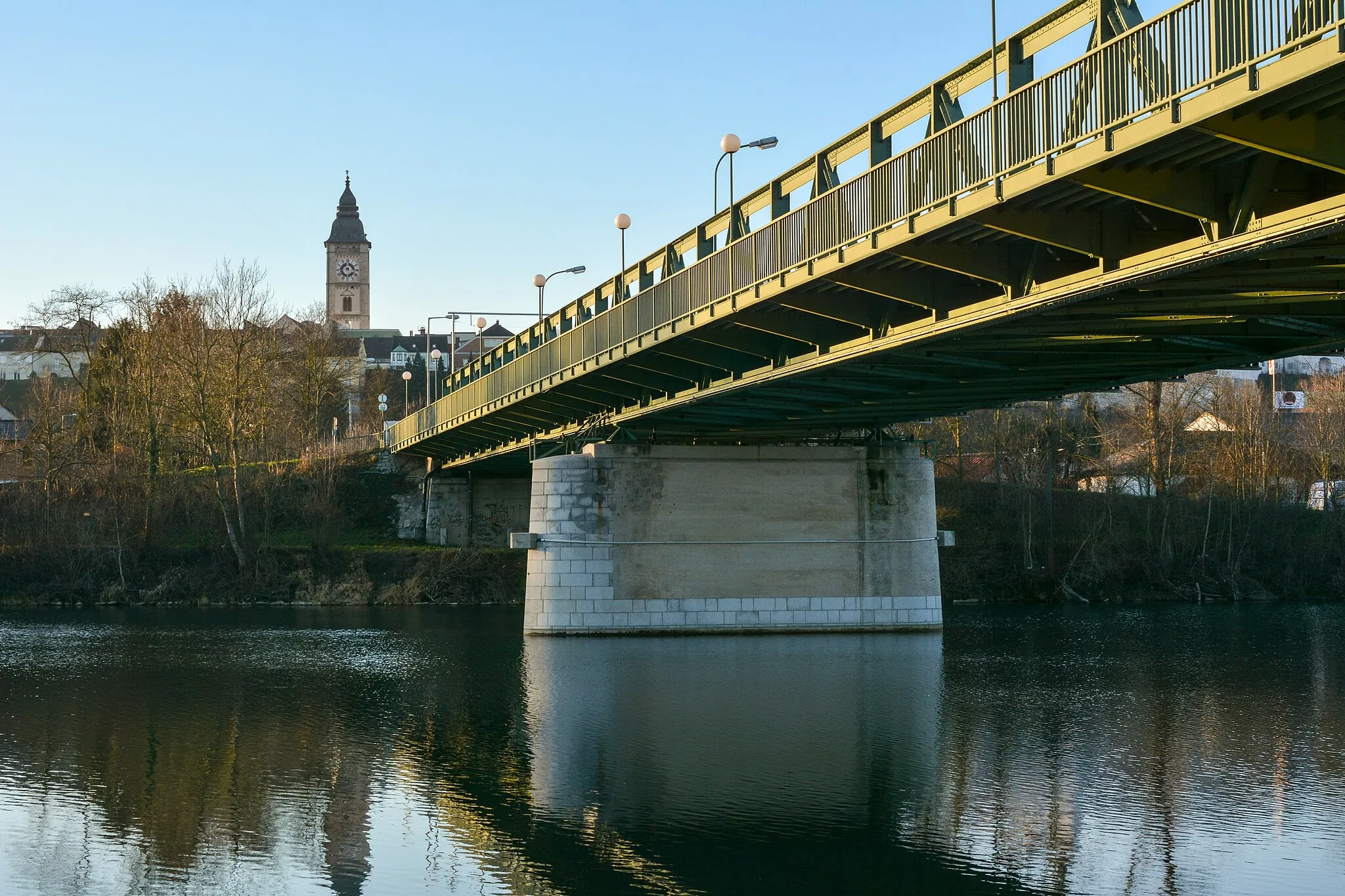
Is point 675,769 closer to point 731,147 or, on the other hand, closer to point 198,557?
point 731,147

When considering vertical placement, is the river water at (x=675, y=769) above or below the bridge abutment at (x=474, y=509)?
below

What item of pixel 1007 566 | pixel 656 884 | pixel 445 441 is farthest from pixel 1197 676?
pixel 445 441

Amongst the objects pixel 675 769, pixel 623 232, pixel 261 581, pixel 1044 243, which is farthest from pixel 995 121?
pixel 261 581

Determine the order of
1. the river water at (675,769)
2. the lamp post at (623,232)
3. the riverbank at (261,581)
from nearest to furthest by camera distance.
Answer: the river water at (675,769) < the lamp post at (623,232) < the riverbank at (261,581)

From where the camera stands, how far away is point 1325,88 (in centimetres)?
1189

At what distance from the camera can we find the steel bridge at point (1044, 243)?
13.0 m

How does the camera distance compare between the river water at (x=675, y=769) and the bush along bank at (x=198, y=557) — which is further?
the bush along bank at (x=198, y=557)

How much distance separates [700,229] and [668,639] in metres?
13.8

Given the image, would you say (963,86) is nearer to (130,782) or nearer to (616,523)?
(130,782)

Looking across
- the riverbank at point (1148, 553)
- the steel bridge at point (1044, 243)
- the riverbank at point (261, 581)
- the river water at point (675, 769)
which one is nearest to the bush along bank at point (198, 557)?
the riverbank at point (261, 581)

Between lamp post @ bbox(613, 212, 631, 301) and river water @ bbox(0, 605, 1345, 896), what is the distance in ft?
28.4

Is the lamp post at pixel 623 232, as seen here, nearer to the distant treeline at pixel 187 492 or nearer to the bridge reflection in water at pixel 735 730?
the bridge reflection in water at pixel 735 730

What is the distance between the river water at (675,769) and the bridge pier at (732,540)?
1.37 metres

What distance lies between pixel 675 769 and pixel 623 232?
18.3m
